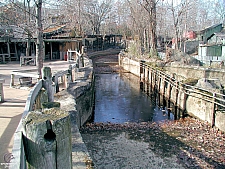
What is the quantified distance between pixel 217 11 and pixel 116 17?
35293 millimetres

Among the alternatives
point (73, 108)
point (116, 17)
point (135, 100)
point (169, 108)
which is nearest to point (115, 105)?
point (135, 100)

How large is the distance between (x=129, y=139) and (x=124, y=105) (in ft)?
18.7

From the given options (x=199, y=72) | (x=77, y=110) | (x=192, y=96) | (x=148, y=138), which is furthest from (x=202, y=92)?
(x=77, y=110)

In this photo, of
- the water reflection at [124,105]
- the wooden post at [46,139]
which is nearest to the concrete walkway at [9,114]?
the wooden post at [46,139]

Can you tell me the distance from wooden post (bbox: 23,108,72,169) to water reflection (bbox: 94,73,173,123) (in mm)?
10640

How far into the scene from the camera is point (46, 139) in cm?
198

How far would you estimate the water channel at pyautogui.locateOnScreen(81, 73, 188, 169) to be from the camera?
26.1 feet

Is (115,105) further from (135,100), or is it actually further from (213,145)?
(213,145)

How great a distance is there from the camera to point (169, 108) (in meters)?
15.1

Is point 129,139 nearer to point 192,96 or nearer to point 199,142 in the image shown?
point 199,142

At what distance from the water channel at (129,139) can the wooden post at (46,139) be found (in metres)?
5.81

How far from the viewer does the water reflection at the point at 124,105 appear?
13.3m

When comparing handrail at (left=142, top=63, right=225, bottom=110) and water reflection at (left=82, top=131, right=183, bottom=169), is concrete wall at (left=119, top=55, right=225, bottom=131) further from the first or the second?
water reflection at (left=82, top=131, right=183, bottom=169)

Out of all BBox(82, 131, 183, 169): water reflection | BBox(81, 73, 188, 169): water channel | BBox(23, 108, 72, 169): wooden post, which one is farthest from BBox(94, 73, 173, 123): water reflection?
BBox(23, 108, 72, 169): wooden post
